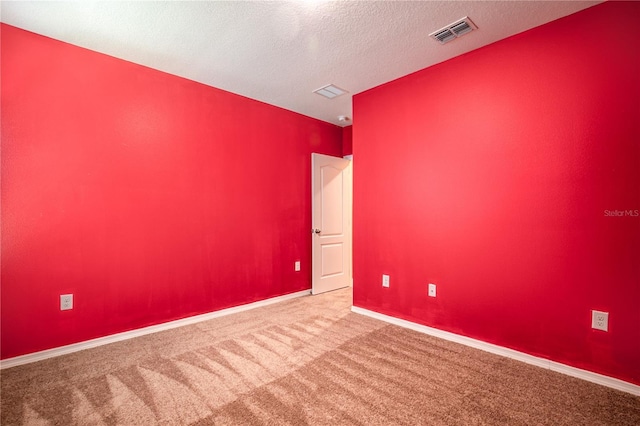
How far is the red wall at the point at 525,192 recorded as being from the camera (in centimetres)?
204

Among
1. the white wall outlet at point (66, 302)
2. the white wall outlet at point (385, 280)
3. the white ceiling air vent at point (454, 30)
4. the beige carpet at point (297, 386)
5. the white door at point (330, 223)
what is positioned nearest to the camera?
the beige carpet at point (297, 386)

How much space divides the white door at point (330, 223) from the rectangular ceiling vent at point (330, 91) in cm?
96

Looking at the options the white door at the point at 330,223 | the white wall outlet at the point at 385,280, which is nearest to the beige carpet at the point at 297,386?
the white wall outlet at the point at 385,280

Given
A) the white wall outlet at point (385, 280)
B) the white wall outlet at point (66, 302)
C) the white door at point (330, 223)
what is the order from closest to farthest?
1. the white wall outlet at point (66, 302)
2. the white wall outlet at point (385, 280)
3. the white door at point (330, 223)

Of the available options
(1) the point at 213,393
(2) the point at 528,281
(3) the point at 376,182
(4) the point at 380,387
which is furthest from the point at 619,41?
(1) the point at 213,393

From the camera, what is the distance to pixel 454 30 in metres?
2.38

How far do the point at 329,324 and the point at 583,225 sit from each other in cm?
237

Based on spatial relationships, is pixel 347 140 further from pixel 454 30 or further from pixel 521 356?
pixel 521 356

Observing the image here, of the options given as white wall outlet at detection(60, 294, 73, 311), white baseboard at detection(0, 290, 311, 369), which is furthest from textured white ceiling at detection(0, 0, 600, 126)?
white baseboard at detection(0, 290, 311, 369)

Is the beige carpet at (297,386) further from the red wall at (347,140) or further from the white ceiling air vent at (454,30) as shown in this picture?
the red wall at (347,140)

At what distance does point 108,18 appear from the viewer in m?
2.22

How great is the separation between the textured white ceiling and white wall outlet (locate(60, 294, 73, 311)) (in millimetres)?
2164

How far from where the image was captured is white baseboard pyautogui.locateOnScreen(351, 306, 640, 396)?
6.64 ft

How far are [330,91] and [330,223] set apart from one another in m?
1.95
